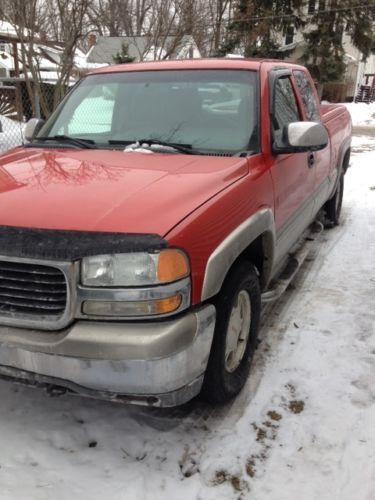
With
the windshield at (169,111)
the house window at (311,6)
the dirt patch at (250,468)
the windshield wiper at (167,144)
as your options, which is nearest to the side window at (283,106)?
the windshield at (169,111)

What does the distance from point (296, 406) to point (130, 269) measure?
4.53 ft

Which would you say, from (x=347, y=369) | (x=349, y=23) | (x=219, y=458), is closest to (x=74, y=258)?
(x=219, y=458)

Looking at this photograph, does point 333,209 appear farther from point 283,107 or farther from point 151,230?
point 151,230

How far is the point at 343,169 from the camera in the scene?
6.41 m

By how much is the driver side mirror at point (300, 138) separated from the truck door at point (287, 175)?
62mm

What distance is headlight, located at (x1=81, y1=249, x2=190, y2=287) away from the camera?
211 cm

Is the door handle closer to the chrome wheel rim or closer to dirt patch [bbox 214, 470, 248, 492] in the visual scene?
the chrome wheel rim

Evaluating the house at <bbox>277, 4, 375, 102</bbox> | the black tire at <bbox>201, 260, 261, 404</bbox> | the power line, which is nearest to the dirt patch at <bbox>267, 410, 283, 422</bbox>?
the black tire at <bbox>201, 260, 261, 404</bbox>

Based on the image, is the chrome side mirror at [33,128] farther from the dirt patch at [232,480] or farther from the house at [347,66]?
the house at [347,66]

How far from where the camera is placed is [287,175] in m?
3.53

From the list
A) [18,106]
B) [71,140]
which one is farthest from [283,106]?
[18,106]

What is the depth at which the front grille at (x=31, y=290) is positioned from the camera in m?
2.14

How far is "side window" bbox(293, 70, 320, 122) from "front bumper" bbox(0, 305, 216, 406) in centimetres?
286

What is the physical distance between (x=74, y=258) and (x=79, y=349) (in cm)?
38
